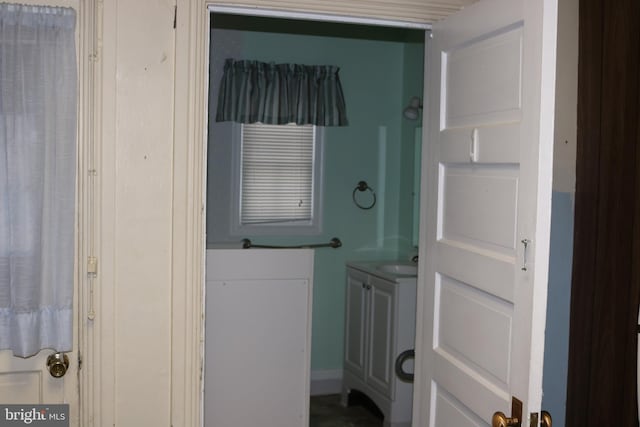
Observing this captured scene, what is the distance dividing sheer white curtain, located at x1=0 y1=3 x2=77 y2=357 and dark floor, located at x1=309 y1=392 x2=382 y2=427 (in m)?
2.84

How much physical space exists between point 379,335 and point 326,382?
0.97 metres

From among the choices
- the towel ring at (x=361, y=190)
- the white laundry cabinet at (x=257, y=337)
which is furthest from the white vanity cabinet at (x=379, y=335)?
the white laundry cabinet at (x=257, y=337)

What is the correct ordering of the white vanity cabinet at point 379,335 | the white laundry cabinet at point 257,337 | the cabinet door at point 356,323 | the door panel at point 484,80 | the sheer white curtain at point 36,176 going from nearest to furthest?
the door panel at point 484,80 < the sheer white curtain at point 36,176 < the white laundry cabinet at point 257,337 < the white vanity cabinet at point 379,335 < the cabinet door at point 356,323

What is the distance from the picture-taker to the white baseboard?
5.47m

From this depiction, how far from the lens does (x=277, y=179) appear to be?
537 cm

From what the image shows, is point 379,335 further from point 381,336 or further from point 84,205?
point 84,205

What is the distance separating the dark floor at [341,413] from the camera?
4859 mm

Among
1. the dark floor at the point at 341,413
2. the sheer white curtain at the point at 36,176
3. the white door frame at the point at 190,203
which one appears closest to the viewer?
the sheer white curtain at the point at 36,176

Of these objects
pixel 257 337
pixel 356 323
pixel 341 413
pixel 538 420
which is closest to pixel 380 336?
Result: pixel 356 323

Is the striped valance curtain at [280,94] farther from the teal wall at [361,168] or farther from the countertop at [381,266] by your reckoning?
the countertop at [381,266]

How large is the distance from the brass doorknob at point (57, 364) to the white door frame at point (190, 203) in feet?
1.12

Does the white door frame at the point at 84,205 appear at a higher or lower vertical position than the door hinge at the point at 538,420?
higher

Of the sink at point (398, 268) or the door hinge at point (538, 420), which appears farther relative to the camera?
the sink at point (398, 268)

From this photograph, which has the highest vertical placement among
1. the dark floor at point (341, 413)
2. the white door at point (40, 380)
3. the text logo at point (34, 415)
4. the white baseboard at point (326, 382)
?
the white door at point (40, 380)
